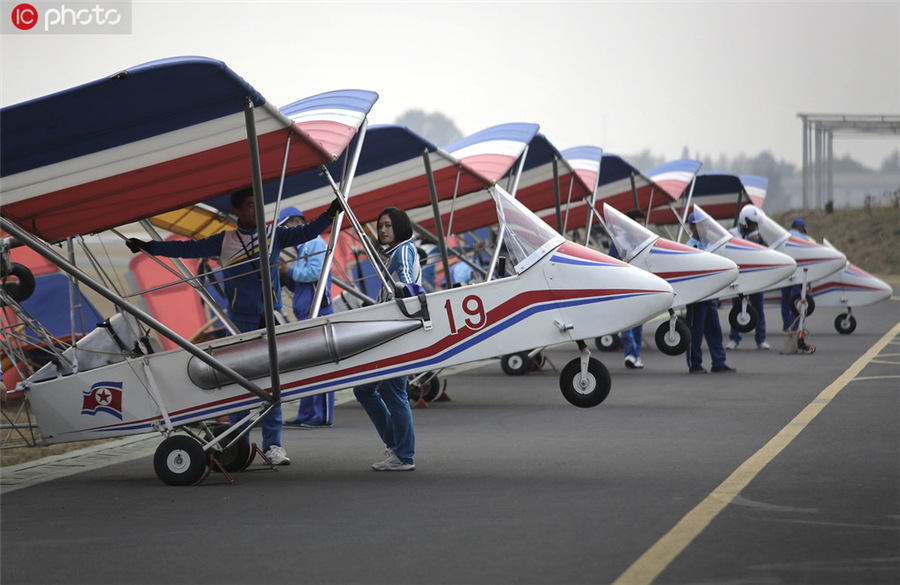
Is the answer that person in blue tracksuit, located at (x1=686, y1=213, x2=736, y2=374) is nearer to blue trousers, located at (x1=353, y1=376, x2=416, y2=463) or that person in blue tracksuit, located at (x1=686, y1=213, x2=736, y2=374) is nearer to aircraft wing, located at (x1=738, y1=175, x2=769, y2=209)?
blue trousers, located at (x1=353, y1=376, x2=416, y2=463)

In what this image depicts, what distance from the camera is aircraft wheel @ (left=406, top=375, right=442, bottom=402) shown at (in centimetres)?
1288

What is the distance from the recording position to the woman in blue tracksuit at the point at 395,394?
28.0 ft

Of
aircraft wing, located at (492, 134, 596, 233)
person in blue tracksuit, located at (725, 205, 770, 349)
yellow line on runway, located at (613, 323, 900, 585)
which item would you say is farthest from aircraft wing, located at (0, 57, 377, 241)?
person in blue tracksuit, located at (725, 205, 770, 349)

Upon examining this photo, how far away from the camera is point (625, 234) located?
48.9 feet

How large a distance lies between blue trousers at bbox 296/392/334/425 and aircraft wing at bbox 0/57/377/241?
3.15 metres

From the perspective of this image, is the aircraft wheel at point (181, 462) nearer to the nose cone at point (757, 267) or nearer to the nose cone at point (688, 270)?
the nose cone at point (688, 270)

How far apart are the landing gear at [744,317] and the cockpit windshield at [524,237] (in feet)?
34.6

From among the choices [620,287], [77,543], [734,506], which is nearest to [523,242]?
[620,287]

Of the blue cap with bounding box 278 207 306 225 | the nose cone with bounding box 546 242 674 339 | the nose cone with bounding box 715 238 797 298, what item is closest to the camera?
the nose cone with bounding box 546 242 674 339

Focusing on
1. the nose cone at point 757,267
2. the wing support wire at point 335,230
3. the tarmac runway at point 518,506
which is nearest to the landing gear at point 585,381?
the tarmac runway at point 518,506

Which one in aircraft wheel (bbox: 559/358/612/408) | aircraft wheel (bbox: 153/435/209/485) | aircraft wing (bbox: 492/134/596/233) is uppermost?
aircraft wing (bbox: 492/134/596/233)

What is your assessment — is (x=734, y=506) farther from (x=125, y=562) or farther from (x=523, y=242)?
(x=125, y=562)

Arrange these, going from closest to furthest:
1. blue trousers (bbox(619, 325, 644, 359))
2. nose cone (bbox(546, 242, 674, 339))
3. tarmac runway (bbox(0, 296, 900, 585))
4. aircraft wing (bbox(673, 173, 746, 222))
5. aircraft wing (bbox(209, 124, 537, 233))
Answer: tarmac runway (bbox(0, 296, 900, 585)) < nose cone (bbox(546, 242, 674, 339)) < aircraft wing (bbox(209, 124, 537, 233)) < blue trousers (bbox(619, 325, 644, 359)) < aircraft wing (bbox(673, 173, 746, 222))

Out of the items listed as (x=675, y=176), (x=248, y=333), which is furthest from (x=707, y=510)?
(x=675, y=176)
